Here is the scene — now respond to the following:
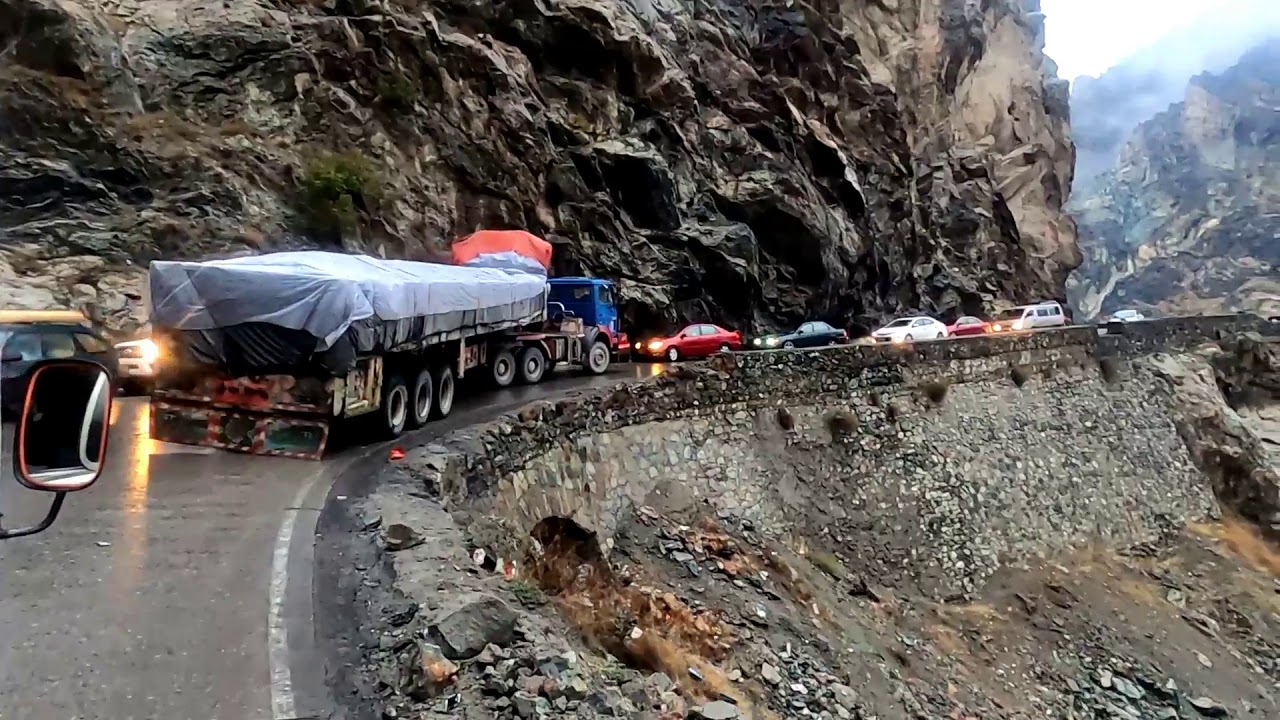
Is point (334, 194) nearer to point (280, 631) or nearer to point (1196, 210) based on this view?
point (280, 631)

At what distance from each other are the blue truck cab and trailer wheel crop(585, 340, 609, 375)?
43 cm

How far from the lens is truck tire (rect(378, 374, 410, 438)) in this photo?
1070 cm

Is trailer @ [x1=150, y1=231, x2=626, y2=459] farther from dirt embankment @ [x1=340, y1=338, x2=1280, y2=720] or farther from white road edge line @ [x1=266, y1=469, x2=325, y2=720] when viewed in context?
white road edge line @ [x1=266, y1=469, x2=325, y2=720]

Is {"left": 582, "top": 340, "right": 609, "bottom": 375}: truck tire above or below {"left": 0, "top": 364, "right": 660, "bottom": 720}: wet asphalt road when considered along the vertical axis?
above

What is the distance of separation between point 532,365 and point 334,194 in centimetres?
832

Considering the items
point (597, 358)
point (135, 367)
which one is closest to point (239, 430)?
point (135, 367)

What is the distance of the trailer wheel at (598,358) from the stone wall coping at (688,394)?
3283 millimetres

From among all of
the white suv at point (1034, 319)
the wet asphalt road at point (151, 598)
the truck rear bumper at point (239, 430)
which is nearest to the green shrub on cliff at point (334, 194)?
the truck rear bumper at point (239, 430)

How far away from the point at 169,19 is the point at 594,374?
639 inches

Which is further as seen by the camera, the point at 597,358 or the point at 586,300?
the point at 586,300

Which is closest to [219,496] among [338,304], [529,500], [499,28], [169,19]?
[338,304]

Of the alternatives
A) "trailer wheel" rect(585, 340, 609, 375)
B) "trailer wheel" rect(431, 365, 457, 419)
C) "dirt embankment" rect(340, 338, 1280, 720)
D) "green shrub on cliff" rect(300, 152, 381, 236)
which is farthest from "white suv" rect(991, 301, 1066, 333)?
"trailer wheel" rect(431, 365, 457, 419)

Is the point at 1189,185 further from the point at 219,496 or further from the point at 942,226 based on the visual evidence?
the point at 219,496

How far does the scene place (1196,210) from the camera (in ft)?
330
